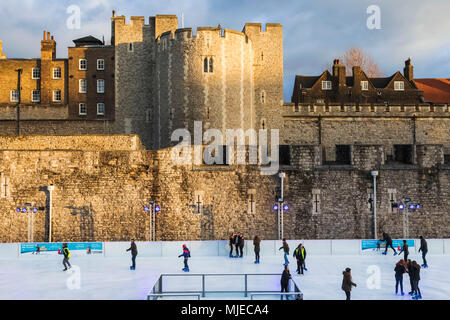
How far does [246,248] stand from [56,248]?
8.20 metres

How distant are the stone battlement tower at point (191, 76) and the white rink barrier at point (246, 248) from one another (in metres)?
14.4

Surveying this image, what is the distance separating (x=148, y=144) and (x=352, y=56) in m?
26.0

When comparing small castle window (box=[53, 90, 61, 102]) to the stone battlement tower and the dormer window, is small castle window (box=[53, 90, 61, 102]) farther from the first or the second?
the dormer window

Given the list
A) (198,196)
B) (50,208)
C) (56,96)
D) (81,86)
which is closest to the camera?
(50,208)

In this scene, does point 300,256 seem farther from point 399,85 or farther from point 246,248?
point 399,85

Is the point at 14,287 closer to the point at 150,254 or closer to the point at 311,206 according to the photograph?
the point at 150,254

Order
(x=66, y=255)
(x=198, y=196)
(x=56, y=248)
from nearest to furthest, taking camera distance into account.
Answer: (x=66, y=255), (x=56, y=248), (x=198, y=196)

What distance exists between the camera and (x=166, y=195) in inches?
901

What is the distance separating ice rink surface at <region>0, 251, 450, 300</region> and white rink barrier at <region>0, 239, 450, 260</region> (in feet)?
1.33

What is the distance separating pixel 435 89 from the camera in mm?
47625

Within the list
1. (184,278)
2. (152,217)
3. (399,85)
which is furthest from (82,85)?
(184,278)

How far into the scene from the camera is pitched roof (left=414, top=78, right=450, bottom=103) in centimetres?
4631

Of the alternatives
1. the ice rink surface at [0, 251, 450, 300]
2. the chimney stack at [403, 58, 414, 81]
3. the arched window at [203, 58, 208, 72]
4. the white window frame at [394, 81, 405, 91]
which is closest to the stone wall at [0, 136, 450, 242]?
the ice rink surface at [0, 251, 450, 300]
